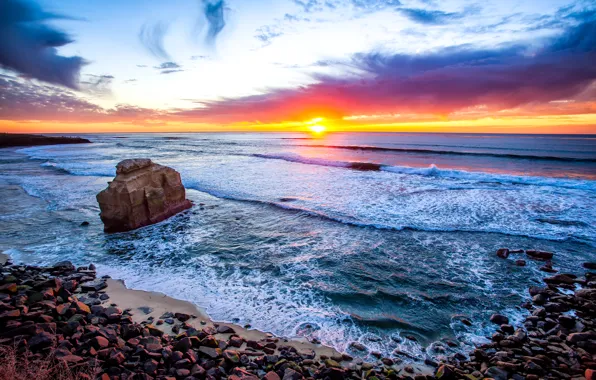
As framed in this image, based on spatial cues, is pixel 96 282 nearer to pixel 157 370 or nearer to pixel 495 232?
pixel 157 370

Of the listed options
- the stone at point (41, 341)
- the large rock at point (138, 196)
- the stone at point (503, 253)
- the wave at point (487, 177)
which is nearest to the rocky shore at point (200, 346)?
the stone at point (41, 341)

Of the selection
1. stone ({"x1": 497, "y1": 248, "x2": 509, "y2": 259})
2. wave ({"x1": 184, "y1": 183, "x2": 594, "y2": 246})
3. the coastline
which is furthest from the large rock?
stone ({"x1": 497, "y1": 248, "x2": 509, "y2": 259})

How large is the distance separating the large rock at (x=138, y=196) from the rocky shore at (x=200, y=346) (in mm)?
4177

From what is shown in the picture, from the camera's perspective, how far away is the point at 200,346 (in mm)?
4285

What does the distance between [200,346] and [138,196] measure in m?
7.80

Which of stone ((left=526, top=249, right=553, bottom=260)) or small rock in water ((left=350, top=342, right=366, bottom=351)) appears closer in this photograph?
small rock in water ((left=350, top=342, right=366, bottom=351))

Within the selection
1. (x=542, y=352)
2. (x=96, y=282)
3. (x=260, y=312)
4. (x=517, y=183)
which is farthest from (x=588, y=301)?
(x=517, y=183)

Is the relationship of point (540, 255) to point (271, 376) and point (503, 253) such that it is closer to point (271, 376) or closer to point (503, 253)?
point (503, 253)

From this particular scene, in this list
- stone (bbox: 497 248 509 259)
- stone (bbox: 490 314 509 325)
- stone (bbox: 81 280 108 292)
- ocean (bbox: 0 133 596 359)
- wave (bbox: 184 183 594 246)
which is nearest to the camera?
stone (bbox: 490 314 509 325)

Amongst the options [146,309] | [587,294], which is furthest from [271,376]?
[587,294]

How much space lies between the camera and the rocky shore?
3721mm

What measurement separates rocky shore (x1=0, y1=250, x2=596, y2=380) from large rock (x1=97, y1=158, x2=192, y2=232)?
4.18 metres

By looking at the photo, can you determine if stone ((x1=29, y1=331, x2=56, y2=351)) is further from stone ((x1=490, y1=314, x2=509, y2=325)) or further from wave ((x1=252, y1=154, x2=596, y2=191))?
wave ((x1=252, y1=154, x2=596, y2=191))

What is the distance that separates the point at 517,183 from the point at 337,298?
64.2 feet
